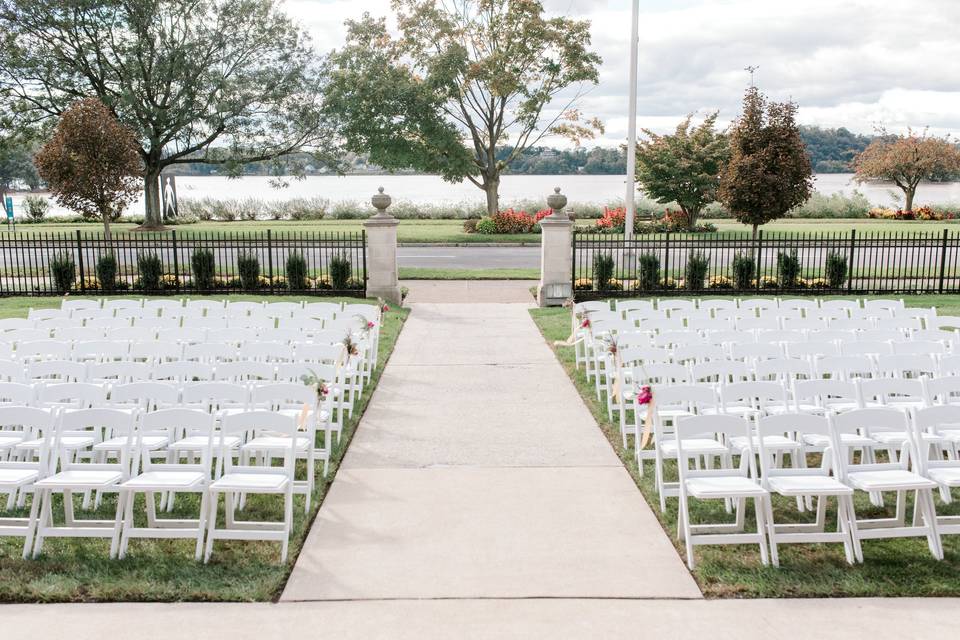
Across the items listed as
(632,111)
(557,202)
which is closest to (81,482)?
(557,202)

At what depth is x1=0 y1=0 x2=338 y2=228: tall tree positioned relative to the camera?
38812mm

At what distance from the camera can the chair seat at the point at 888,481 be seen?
6367 millimetres

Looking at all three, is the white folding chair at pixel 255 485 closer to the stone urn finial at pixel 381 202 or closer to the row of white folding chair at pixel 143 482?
the row of white folding chair at pixel 143 482

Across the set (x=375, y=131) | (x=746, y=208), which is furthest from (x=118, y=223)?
(x=746, y=208)

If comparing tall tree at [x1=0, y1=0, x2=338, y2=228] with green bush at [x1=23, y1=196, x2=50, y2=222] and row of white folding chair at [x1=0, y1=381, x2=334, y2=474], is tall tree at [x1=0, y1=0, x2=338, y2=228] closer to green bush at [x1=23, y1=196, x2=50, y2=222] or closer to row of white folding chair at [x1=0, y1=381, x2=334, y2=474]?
green bush at [x1=23, y1=196, x2=50, y2=222]

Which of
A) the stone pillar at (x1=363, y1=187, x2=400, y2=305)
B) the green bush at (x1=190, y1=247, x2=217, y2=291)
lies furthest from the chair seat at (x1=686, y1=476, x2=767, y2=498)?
the green bush at (x1=190, y1=247, x2=217, y2=291)

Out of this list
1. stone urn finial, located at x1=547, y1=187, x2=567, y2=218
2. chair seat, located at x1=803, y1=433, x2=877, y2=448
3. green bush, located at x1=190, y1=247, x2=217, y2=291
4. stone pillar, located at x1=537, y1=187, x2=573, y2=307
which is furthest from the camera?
green bush, located at x1=190, y1=247, x2=217, y2=291

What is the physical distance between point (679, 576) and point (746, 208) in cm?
2336

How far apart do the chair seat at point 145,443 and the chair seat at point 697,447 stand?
14.1 feet

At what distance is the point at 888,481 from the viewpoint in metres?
6.45

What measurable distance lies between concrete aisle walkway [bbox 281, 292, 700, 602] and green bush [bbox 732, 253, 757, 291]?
1032 centimetres

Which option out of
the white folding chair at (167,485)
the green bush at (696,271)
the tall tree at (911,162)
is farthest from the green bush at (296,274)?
the tall tree at (911,162)

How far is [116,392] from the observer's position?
7.65 metres

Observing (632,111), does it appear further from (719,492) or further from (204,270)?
(719,492)
